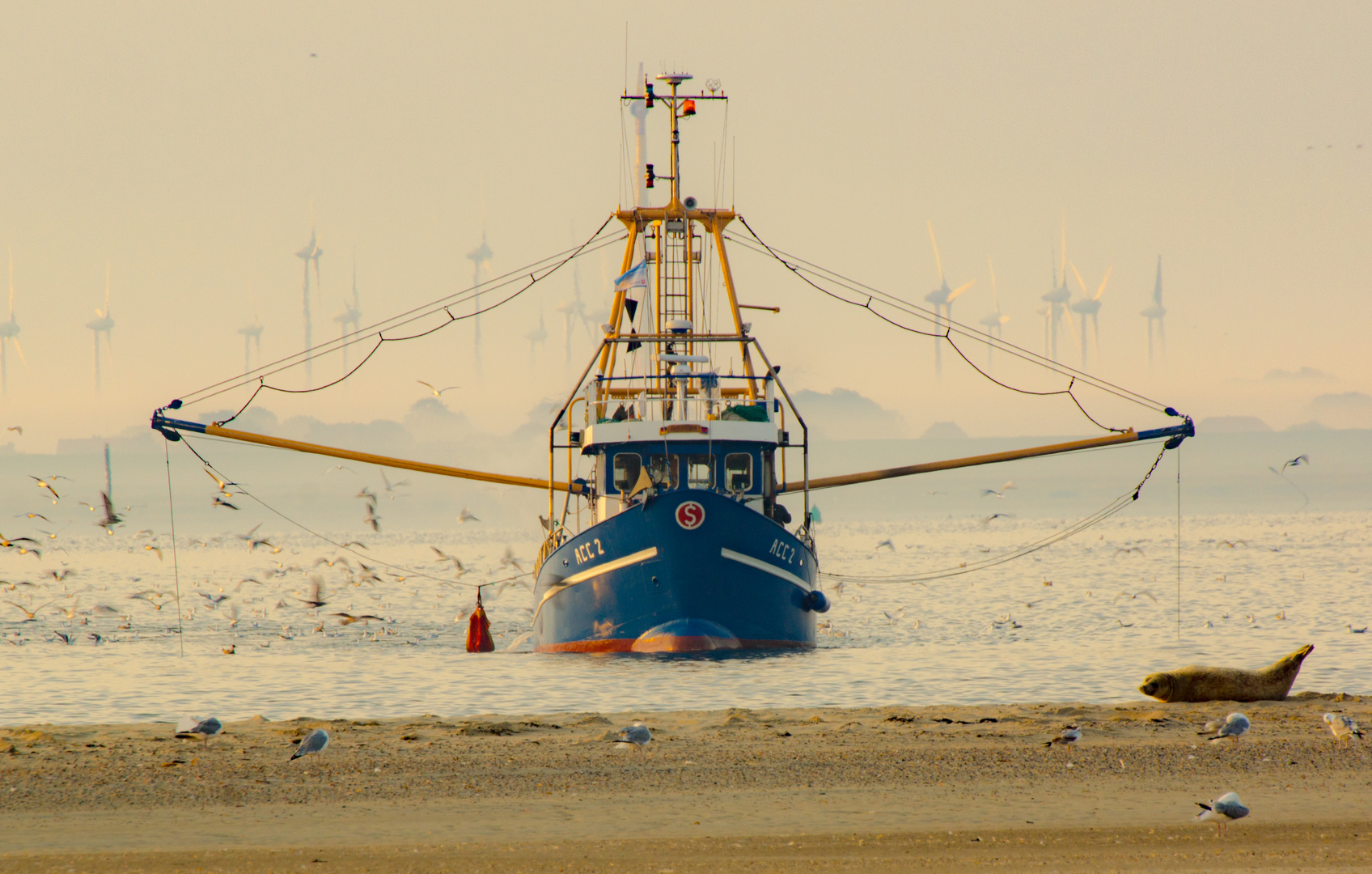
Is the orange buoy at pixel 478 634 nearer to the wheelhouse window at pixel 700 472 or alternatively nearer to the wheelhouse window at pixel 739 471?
the wheelhouse window at pixel 700 472

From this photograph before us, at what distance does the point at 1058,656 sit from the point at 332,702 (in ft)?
53.0

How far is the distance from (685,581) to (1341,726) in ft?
54.3

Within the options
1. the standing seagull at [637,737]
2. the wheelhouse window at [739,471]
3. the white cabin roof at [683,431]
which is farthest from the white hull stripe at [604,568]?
the standing seagull at [637,737]

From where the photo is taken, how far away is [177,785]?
13.8m

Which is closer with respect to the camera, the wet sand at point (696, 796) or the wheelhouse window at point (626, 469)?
the wet sand at point (696, 796)

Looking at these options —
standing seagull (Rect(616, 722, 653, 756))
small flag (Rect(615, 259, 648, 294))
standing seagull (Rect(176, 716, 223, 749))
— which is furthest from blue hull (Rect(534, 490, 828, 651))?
standing seagull (Rect(176, 716, 223, 749))

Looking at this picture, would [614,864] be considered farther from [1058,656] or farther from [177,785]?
[1058,656]

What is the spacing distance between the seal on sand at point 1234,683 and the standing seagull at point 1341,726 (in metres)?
3.99

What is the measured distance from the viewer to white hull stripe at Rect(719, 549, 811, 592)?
1192 inches

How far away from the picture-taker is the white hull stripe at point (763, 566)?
30266 millimetres

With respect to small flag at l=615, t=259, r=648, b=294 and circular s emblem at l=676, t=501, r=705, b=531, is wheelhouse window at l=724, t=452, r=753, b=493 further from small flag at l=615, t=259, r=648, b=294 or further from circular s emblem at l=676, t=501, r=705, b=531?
small flag at l=615, t=259, r=648, b=294

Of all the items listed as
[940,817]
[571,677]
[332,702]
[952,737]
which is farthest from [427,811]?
[571,677]

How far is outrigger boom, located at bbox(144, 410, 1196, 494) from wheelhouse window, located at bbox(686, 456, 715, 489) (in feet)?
9.01

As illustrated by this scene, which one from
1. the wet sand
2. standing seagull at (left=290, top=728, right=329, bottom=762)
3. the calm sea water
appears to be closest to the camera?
the wet sand
